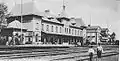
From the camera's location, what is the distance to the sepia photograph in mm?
A: 5323

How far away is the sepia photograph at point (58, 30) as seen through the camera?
17.5 ft

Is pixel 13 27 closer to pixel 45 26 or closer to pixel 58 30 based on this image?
pixel 45 26

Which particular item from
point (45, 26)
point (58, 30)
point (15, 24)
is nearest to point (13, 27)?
point (15, 24)

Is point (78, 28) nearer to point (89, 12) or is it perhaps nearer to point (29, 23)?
point (29, 23)

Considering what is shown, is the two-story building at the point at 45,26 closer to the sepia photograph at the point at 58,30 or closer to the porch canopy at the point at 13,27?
the sepia photograph at the point at 58,30

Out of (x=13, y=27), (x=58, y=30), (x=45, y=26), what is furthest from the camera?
(x=58, y=30)

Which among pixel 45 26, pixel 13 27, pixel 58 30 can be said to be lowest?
pixel 58 30

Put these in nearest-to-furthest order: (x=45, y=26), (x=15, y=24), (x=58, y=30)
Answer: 1. (x=15, y=24)
2. (x=45, y=26)
3. (x=58, y=30)

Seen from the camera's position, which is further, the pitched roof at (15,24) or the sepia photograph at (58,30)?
the pitched roof at (15,24)

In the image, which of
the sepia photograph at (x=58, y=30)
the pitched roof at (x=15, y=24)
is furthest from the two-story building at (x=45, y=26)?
the pitched roof at (x=15, y=24)

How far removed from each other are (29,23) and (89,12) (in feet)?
31.0

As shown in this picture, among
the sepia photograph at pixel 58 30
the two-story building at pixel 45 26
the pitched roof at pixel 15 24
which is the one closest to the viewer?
the sepia photograph at pixel 58 30

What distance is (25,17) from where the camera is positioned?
14172mm

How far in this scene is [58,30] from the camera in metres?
19.4
